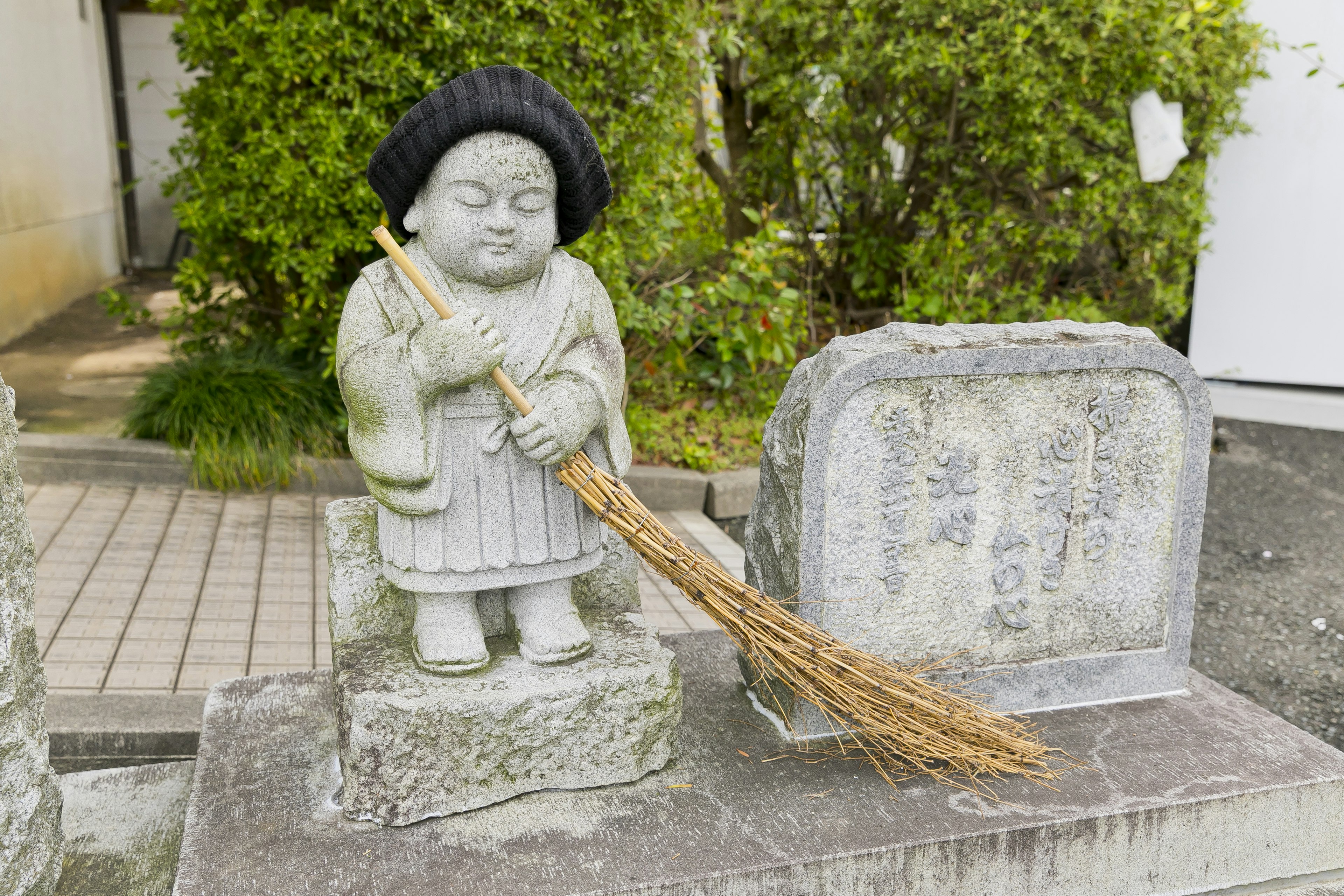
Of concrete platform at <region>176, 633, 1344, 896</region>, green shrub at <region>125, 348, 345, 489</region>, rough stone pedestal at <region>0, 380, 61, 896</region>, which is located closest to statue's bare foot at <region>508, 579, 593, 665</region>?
concrete platform at <region>176, 633, 1344, 896</region>

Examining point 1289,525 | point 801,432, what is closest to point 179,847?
point 801,432

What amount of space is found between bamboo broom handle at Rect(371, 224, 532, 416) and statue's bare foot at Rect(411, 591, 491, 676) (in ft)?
1.76

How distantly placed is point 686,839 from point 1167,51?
5694 millimetres

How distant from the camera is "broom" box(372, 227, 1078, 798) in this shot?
8.94ft

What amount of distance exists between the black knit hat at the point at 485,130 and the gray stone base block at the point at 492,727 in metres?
1.16

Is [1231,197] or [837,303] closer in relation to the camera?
[837,303]

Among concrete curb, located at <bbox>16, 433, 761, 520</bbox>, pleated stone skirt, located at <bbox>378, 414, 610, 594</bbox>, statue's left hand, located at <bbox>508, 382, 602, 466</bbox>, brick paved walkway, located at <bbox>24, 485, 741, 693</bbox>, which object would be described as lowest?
brick paved walkway, located at <bbox>24, 485, 741, 693</bbox>

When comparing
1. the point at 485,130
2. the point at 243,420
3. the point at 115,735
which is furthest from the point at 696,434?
the point at 485,130

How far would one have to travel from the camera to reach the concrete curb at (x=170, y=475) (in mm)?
5973

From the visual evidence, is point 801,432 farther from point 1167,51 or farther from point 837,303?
point 837,303

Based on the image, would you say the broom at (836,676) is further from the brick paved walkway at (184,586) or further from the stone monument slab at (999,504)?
the brick paved walkway at (184,586)

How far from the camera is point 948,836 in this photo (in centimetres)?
264

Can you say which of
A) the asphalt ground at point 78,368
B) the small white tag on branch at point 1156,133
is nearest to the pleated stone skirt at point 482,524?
the asphalt ground at point 78,368

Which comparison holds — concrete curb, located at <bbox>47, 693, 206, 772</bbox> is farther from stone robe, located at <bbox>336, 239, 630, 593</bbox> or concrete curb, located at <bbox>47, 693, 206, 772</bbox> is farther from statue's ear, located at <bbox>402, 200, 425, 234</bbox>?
statue's ear, located at <bbox>402, 200, 425, 234</bbox>
